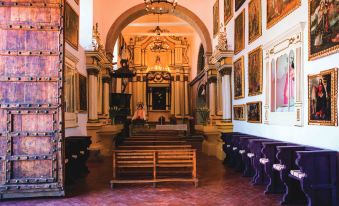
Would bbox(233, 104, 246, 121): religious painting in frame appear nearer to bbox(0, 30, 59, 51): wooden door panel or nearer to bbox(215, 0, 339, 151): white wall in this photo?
bbox(215, 0, 339, 151): white wall

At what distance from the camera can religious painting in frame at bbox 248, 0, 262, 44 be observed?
917 cm

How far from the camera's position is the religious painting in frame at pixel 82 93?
10.8m

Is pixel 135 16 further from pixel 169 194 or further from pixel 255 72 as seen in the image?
pixel 169 194

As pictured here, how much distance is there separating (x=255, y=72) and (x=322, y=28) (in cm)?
360

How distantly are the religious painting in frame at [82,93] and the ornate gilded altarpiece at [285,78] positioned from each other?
18.1 ft

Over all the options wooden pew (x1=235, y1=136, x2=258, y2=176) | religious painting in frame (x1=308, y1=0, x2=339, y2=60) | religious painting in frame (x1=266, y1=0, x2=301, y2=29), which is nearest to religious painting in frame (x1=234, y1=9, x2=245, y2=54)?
religious painting in frame (x1=266, y1=0, x2=301, y2=29)

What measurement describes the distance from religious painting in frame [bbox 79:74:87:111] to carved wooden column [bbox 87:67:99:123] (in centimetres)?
43

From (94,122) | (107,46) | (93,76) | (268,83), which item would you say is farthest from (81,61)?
(268,83)

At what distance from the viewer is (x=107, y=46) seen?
15.1 meters

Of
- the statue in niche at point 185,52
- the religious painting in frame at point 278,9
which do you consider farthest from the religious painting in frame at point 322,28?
the statue in niche at point 185,52

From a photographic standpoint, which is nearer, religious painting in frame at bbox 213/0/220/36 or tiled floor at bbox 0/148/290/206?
tiled floor at bbox 0/148/290/206

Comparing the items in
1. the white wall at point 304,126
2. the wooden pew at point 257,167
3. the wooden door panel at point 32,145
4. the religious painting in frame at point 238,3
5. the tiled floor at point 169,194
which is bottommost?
the tiled floor at point 169,194

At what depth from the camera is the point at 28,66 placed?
21.7 ft

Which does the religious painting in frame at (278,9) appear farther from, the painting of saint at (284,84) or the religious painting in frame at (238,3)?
the religious painting in frame at (238,3)
